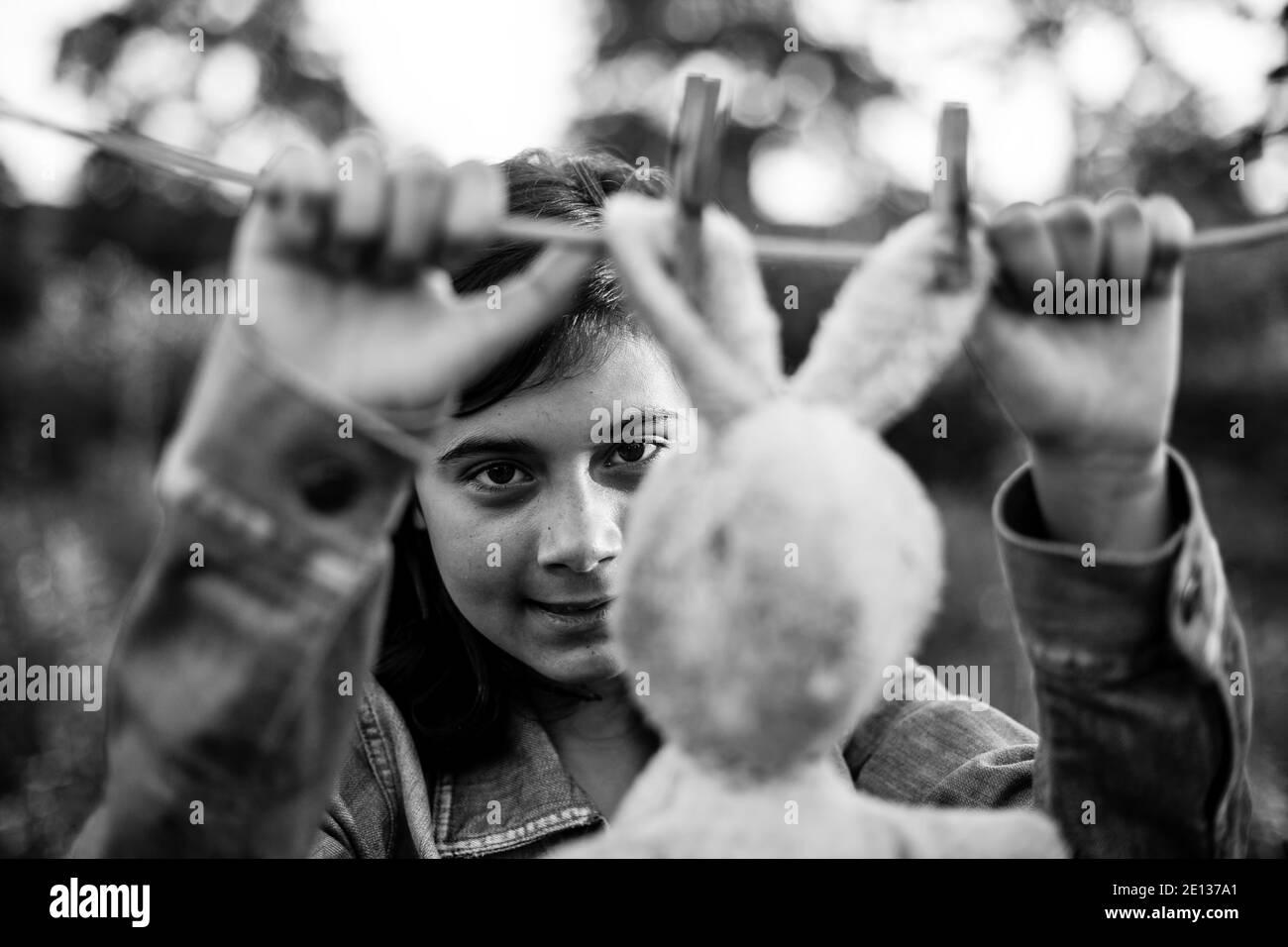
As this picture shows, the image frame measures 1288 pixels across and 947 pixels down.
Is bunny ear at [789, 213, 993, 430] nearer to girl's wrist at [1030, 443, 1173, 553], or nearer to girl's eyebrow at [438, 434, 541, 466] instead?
girl's wrist at [1030, 443, 1173, 553]

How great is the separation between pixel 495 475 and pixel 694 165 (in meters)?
0.50

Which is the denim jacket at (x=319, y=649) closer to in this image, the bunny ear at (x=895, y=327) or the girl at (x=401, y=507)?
the girl at (x=401, y=507)

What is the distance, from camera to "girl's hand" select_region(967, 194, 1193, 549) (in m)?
0.75

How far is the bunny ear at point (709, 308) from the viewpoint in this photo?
65cm

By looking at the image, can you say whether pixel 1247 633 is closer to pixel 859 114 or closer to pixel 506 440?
pixel 506 440

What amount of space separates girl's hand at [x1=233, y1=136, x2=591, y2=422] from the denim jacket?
2 cm

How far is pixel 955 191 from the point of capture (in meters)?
0.72

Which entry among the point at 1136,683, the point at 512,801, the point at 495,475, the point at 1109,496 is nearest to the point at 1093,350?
the point at 1109,496

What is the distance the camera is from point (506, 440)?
3.60 ft

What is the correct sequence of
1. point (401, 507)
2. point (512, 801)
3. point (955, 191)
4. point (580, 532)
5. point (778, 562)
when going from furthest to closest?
point (512, 801) → point (580, 532) → point (401, 507) → point (955, 191) → point (778, 562)

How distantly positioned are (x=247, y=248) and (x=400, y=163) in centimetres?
10

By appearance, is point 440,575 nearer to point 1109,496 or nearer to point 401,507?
point 401,507

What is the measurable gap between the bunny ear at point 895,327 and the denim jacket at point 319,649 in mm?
163
